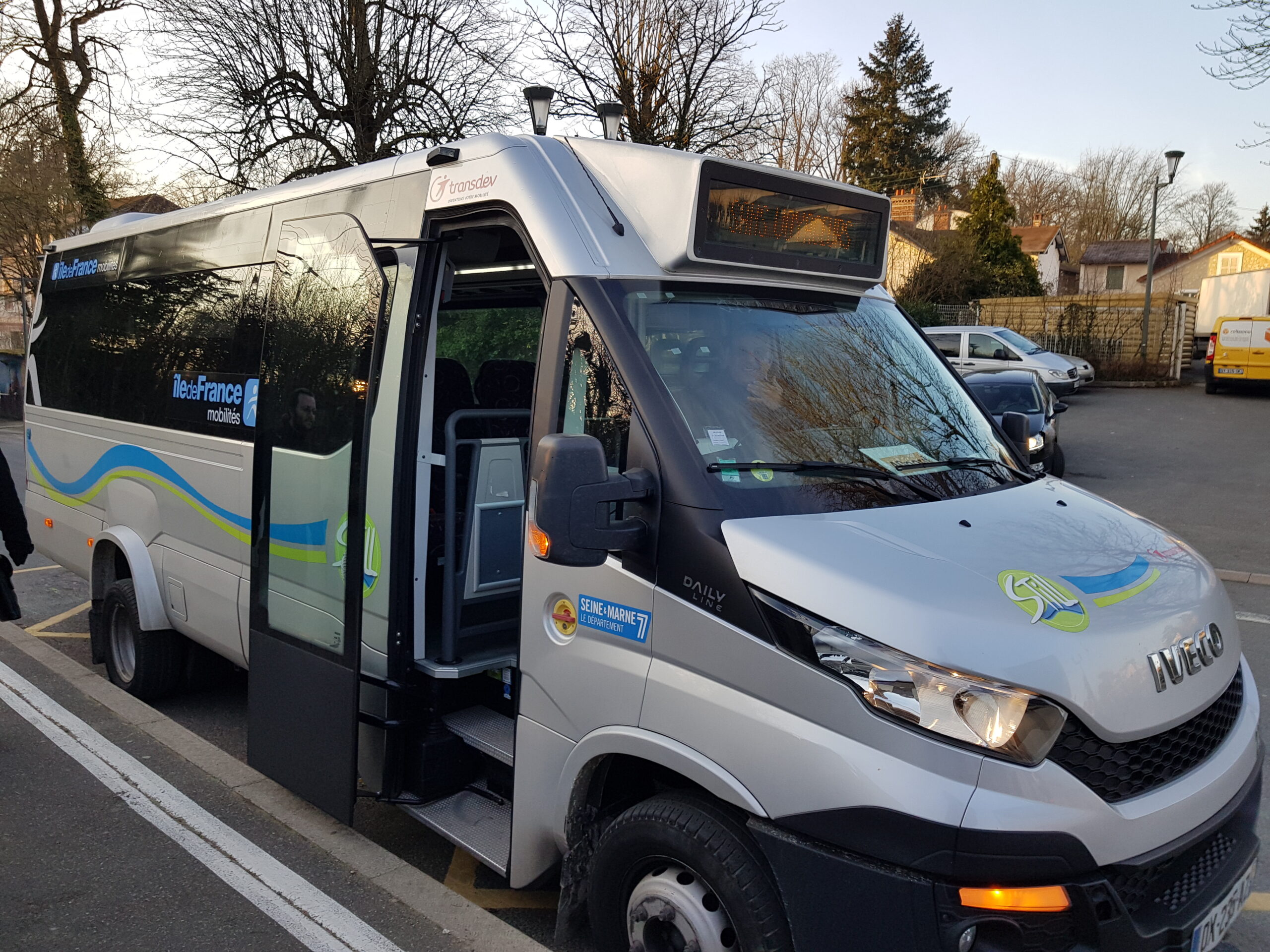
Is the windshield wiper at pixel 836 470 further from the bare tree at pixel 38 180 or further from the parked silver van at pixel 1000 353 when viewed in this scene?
the bare tree at pixel 38 180

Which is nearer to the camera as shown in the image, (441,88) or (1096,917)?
(1096,917)

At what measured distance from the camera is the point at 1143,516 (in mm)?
8953

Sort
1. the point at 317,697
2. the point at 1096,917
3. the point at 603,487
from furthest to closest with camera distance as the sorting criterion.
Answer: the point at 317,697 < the point at 603,487 < the point at 1096,917

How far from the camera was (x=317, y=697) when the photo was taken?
3.99 meters

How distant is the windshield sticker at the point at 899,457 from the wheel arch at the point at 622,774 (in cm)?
111

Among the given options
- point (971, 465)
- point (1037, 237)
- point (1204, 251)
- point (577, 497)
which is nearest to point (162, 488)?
point (577, 497)

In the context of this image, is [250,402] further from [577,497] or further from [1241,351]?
[1241,351]

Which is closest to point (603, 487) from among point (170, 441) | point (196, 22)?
point (170, 441)

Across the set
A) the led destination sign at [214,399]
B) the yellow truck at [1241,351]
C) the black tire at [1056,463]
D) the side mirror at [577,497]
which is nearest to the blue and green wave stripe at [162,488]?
the led destination sign at [214,399]

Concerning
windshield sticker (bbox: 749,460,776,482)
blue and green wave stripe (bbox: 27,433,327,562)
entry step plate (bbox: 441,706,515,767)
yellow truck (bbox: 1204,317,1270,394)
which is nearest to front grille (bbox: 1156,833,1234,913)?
windshield sticker (bbox: 749,460,776,482)

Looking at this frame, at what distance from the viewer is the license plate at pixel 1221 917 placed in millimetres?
2531

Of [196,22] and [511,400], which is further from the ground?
[196,22]

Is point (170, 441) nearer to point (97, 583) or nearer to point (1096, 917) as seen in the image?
point (97, 583)

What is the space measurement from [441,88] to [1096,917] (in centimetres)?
1839
